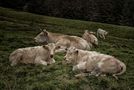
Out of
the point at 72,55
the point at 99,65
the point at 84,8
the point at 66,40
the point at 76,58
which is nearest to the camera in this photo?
the point at 99,65

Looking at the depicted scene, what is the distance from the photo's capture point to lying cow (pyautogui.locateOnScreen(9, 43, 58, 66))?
43.4 feet

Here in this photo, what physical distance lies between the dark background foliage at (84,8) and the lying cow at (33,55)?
59068 mm

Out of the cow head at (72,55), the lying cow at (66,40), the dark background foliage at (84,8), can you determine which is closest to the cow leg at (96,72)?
the cow head at (72,55)

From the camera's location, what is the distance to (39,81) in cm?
1097

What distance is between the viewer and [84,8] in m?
79.2

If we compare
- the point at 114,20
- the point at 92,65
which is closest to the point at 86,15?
the point at 114,20

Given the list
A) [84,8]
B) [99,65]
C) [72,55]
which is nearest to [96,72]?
[99,65]

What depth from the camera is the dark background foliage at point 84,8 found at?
73562mm

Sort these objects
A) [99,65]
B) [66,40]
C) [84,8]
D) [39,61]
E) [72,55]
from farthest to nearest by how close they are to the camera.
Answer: [84,8]
[66,40]
[39,61]
[72,55]
[99,65]

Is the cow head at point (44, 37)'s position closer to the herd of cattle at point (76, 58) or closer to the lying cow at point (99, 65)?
the herd of cattle at point (76, 58)

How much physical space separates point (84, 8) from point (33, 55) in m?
66.9

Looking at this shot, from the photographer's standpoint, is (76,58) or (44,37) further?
(44,37)

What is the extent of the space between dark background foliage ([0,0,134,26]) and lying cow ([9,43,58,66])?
59068mm

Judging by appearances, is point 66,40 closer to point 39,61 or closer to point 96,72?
point 39,61
